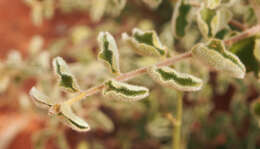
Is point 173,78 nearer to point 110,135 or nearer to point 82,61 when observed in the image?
point 82,61

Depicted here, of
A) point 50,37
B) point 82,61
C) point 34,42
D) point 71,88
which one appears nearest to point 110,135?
point 82,61

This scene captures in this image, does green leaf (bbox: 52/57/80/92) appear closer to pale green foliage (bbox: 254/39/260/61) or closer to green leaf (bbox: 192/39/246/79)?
green leaf (bbox: 192/39/246/79)

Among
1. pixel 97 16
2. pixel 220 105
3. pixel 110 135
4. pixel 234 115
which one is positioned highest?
pixel 97 16

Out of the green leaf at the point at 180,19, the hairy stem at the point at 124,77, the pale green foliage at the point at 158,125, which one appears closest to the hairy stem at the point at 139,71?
the hairy stem at the point at 124,77

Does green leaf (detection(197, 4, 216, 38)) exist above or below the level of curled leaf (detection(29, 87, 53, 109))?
above

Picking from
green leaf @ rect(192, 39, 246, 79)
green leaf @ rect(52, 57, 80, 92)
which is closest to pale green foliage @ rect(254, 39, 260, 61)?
green leaf @ rect(192, 39, 246, 79)

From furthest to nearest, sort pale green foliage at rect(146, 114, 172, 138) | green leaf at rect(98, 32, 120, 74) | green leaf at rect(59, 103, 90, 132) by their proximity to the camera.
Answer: pale green foliage at rect(146, 114, 172, 138)
green leaf at rect(98, 32, 120, 74)
green leaf at rect(59, 103, 90, 132)
